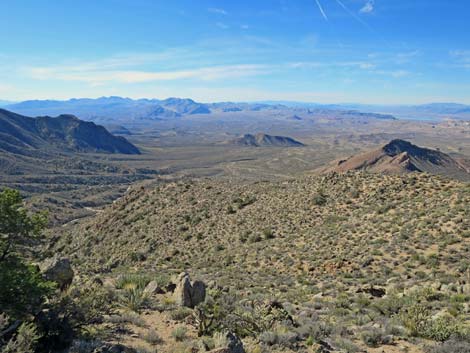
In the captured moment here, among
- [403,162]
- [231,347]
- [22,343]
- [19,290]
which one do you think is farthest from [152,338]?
[403,162]

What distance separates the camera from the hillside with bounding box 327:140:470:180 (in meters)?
119

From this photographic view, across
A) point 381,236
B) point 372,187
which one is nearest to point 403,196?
point 372,187

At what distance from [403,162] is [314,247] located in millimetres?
105879

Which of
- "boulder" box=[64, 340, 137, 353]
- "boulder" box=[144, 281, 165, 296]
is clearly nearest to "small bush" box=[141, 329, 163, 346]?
"boulder" box=[64, 340, 137, 353]

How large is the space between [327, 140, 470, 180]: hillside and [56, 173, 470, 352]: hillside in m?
81.5

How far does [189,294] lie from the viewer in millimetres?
13836

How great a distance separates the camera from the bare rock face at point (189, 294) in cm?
1365

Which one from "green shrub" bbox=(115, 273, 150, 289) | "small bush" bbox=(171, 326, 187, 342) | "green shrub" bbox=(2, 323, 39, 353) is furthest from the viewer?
"green shrub" bbox=(115, 273, 150, 289)

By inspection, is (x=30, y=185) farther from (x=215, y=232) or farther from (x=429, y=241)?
(x=429, y=241)

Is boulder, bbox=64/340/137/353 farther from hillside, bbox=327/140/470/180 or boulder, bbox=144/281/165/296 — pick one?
hillside, bbox=327/140/470/180

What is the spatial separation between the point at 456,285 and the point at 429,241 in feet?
20.3

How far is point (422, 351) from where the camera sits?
1029cm

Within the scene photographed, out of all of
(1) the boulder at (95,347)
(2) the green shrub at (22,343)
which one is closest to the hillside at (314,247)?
(1) the boulder at (95,347)

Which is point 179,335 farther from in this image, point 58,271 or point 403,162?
point 403,162
